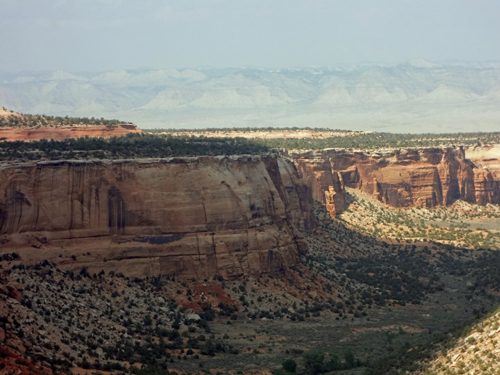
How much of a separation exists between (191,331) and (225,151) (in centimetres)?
1862

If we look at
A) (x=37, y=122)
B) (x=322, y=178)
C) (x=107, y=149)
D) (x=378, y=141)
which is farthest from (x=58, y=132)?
(x=378, y=141)

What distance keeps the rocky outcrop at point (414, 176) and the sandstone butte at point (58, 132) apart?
2829 centimetres

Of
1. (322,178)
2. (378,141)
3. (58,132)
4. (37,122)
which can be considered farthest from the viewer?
(378,141)

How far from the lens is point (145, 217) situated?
48188 millimetres

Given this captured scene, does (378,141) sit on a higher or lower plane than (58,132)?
lower

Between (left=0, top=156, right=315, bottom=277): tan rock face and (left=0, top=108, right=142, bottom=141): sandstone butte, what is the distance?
641 inches

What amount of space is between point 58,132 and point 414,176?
5152 centimetres

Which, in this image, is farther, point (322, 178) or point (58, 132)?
point (322, 178)

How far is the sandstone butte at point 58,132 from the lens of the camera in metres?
62.6

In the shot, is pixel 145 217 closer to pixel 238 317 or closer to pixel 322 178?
pixel 238 317

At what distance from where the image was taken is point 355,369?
39812 millimetres

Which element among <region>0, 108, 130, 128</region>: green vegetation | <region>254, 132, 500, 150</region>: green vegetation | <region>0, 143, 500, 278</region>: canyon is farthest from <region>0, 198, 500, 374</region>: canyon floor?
<region>254, 132, 500, 150</region>: green vegetation

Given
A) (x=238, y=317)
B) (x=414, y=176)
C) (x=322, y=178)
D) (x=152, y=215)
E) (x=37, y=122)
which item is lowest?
(x=238, y=317)

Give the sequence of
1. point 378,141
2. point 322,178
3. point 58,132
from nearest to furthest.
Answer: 1. point 58,132
2. point 322,178
3. point 378,141
